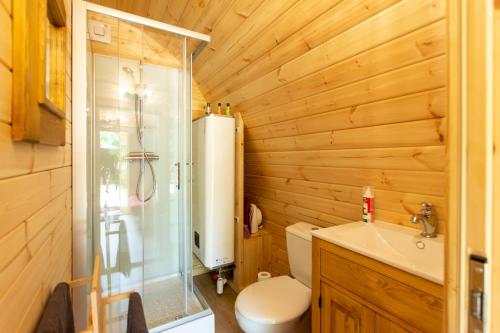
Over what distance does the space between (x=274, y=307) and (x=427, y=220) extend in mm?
1015

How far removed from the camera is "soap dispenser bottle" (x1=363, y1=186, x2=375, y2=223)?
4.91 feet

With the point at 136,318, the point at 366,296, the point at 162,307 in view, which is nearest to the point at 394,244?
the point at 366,296

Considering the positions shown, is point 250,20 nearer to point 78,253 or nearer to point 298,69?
point 298,69

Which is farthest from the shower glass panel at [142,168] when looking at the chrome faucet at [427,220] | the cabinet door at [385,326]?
the chrome faucet at [427,220]

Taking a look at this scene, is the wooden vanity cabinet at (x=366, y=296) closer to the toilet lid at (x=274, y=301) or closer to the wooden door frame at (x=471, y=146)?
the toilet lid at (x=274, y=301)

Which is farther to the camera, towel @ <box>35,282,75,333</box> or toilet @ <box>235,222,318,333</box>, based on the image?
toilet @ <box>235,222,318,333</box>

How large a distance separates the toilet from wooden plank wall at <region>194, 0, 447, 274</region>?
0.83 feet

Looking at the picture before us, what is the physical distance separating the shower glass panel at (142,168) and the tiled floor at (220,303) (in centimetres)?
25

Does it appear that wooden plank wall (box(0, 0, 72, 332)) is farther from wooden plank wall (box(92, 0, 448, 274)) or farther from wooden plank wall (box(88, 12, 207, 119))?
wooden plank wall (box(88, 12, 207, 119))

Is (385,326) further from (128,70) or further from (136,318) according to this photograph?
(128,70)

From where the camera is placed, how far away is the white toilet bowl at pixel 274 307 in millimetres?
1511

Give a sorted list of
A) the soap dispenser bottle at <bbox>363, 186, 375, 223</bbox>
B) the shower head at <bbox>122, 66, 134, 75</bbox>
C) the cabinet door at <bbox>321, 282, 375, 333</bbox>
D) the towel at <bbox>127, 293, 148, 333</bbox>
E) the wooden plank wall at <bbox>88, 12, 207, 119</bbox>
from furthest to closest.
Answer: the shower head at <bbox>122, 66, 134, 75</bbox> → the wooden plank wall at <bbox>88, 12, 207, 119</bbox> → the soap dispenser bottle at <bbox>363, 186, 375, 223</bbox> → the cabinet door at <bbox>321, 282, 375, 333</bbox> → the towel at <bbox>127, 293, 148, 333</bbox>

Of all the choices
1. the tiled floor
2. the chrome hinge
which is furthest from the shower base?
the chrome hinge

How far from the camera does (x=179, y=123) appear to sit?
242cm
